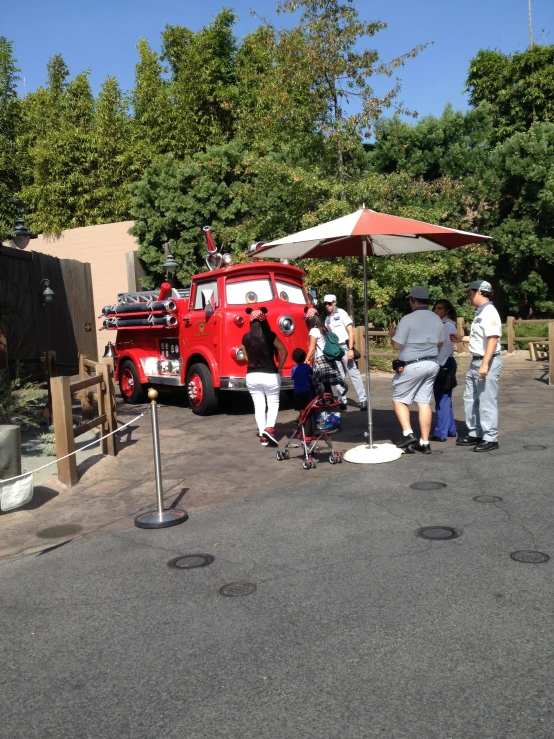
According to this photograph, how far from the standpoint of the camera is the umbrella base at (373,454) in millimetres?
8219

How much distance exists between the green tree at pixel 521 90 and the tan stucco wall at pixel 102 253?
13.6 m

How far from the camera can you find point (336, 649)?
387 centimetres

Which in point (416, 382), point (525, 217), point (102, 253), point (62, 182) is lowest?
point (416, 382)

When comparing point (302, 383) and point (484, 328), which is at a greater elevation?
point (484, 328)

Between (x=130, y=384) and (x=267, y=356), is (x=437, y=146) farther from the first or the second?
(x=267, y=356)

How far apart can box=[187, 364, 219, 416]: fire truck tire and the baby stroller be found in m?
3.58

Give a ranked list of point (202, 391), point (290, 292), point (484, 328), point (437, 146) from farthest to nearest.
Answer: point (437, 146), point (290, 292), point (202, 391), point (484, 328)

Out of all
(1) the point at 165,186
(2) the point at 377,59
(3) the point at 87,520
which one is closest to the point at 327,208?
(2) the point at 377,59

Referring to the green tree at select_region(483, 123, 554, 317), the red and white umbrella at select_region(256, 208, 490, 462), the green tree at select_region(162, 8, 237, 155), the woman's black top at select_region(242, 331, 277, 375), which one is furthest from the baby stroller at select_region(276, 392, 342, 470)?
the green tree at select_region(162, 8, 237, 155)

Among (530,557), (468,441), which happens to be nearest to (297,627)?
(530,557)

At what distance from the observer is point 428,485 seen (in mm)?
7109

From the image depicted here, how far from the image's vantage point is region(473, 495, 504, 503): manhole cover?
6421 millimetres

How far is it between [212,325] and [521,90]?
20591 mm

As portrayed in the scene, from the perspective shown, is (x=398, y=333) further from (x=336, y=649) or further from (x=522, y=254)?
(x=522, y=254)
